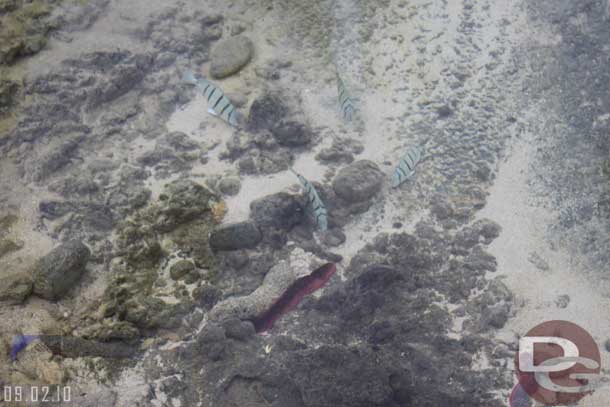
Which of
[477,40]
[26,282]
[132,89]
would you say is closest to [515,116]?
[477,40]

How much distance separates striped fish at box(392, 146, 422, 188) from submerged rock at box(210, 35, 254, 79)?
2436mm

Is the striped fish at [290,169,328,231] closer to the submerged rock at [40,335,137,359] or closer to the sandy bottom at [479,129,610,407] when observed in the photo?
the sandy bottom at [479,129,610,407]

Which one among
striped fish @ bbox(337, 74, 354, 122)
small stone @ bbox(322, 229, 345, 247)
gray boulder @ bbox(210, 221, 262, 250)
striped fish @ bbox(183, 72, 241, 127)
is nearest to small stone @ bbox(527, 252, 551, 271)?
small stone @ bbox(322, 229, 345, 247)

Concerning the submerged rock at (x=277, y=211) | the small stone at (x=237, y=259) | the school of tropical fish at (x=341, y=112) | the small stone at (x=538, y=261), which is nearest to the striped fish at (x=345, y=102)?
the school of tropical fish at (x=341, y=112)

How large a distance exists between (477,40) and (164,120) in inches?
147

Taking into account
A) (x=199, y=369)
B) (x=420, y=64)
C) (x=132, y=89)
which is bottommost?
(x=199, y=369)

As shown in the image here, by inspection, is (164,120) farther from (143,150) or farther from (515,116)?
(515,116)

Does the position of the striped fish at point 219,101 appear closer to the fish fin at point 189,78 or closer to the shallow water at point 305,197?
the shallow water at point 305,197

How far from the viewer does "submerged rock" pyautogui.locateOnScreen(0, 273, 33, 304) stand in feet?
13.0

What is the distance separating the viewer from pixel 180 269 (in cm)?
437

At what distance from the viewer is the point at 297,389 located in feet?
11.6

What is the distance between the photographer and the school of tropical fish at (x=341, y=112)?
466 centimetres

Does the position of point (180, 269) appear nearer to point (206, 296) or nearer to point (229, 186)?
point (206, 296)

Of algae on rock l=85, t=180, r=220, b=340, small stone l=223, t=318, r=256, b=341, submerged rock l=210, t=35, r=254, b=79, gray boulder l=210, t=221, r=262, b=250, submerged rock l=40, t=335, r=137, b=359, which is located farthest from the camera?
submerged rock l=210, t=35, r=254, b=79
